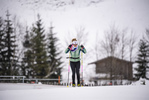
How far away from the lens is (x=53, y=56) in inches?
950


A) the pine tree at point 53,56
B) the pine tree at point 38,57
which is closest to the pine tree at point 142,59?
the pine tree at point 53,56

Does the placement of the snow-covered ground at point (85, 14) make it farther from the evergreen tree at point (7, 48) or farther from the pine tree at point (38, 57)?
the pine tree at point (38, 57)

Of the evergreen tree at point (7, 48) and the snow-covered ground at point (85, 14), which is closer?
the snow-covered ground at point (85, 14)

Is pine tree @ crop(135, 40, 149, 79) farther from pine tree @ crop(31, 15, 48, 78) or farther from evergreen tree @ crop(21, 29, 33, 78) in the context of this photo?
evergreen tree @ crop(21, 29, 33, 78)

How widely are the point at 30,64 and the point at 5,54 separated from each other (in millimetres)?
5099

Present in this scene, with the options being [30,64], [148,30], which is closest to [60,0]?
[148,30]

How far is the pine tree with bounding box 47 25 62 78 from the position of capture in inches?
902

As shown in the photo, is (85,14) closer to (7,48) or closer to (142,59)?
(7,48)

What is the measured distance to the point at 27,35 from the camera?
78.6ft

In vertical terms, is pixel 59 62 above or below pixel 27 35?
below

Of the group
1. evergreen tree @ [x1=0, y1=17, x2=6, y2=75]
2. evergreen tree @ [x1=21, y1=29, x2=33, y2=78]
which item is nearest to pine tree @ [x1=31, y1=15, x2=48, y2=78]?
evergreen tree @ [x1=21, y1=29, x2=33, y2=78]

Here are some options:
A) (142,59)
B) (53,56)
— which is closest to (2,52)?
(53,56)

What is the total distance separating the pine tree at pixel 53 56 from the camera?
75.2 ft

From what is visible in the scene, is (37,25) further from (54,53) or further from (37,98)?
(37,98)
